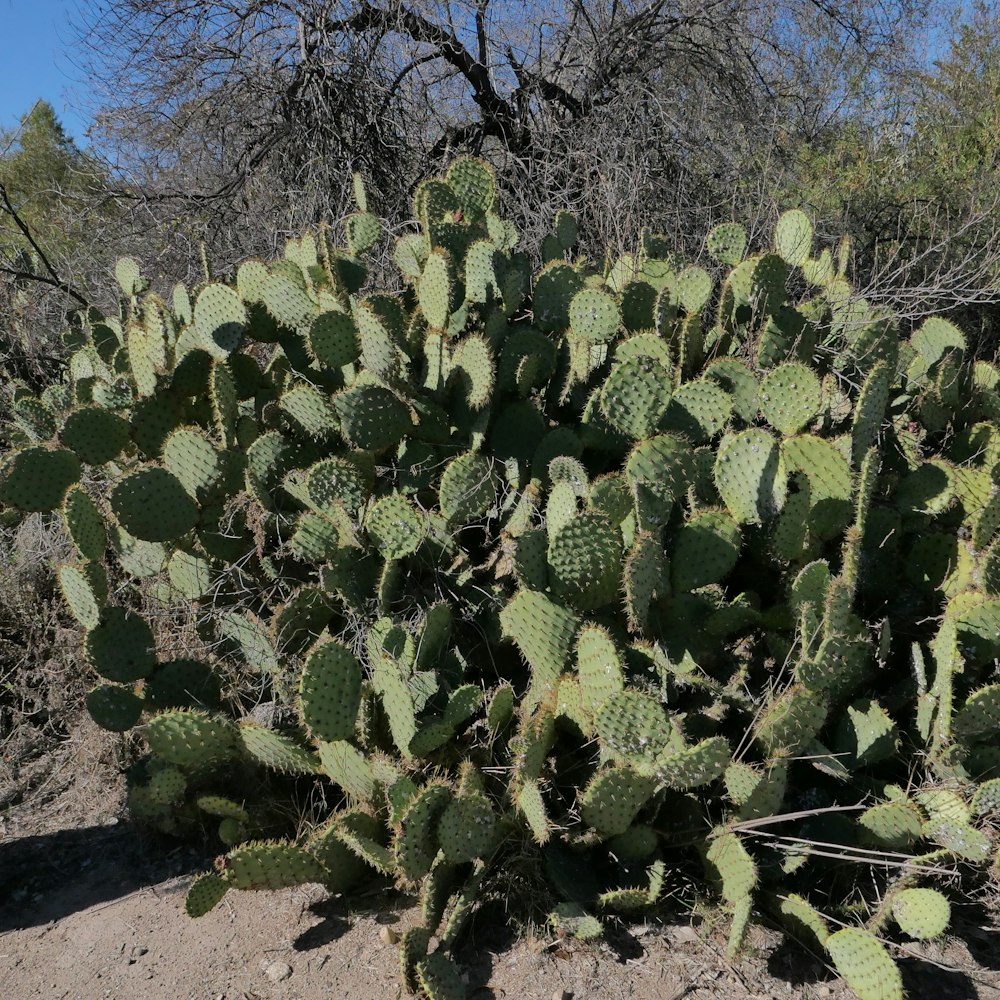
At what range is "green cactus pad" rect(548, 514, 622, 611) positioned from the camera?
2654mm

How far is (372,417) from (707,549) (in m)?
1.25

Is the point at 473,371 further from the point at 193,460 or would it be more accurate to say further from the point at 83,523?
the point at 83,523

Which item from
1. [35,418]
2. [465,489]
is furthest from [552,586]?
[35,418]

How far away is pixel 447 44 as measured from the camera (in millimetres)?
6883

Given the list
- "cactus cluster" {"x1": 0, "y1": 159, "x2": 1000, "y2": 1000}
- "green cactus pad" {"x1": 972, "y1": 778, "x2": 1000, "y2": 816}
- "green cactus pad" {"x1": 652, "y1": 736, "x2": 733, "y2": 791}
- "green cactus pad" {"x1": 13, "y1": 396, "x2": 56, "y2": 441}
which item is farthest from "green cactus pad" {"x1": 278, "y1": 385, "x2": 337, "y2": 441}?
"green cactus pad" {"x1": 972, "y1": 778, "x2": 1000, "y2": 816}

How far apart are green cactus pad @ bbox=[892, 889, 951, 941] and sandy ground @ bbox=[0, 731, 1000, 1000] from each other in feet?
0.31

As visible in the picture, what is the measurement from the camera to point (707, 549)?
281 cm

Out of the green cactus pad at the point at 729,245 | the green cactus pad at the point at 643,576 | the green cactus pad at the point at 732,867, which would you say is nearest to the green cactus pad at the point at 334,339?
the green cactus pad at the point at 643,576

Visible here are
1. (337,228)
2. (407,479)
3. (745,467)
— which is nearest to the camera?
(745,467)

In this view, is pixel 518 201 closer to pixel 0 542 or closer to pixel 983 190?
pixel 983 190

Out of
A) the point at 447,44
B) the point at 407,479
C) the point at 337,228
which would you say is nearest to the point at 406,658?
the point at 407,479

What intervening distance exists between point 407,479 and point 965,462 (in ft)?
6.96

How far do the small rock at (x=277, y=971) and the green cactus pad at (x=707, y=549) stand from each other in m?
1.59

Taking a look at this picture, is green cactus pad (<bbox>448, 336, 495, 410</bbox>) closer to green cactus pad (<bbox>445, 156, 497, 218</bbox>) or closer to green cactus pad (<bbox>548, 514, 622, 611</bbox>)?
green cactus pad (<bbox>548, 514, 622, 611</bbox>)
